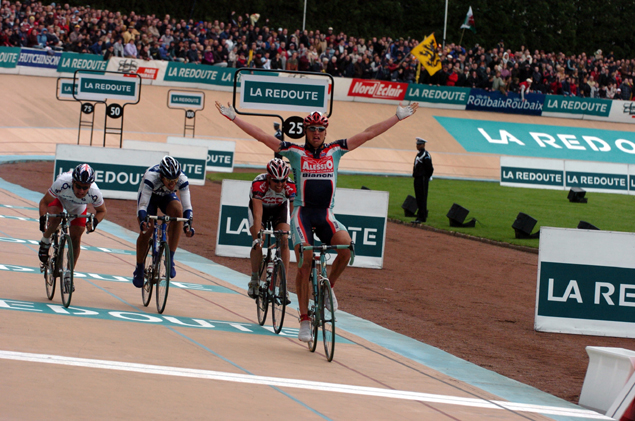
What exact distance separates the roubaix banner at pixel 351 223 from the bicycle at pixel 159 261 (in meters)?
5.19

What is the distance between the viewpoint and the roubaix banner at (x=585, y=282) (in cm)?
1051

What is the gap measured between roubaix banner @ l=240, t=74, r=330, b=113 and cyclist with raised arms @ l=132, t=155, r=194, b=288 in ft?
11.0

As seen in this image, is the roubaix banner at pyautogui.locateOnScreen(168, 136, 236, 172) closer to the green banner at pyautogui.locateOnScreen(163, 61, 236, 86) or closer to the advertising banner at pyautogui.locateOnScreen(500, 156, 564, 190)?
the green banner at pyautogui.locateOnScreen(163, 61, 236, 86)

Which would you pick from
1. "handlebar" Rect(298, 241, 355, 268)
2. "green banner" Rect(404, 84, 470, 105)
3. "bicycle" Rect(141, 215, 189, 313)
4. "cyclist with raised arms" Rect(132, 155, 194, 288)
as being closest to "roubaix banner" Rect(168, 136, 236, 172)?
"green banner" Rect(404, 84, 470, 105)

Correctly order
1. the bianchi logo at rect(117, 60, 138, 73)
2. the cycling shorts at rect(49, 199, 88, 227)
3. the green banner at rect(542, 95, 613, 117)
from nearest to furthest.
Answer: the cycling shorts at rect(49, 199, 88, 227)
the bianchi logo at rect(117, 60, 138, 73)
the green banner at rect(542, 95, 613, 117)

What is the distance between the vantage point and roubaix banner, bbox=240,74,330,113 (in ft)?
41.0

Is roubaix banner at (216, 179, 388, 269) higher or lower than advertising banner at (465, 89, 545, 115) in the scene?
lower

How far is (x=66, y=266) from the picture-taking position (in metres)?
8.80

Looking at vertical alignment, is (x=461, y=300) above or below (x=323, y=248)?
below

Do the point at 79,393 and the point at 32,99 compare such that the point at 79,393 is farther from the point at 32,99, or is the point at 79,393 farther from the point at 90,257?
the point at 32,99

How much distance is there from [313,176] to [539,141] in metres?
36.0

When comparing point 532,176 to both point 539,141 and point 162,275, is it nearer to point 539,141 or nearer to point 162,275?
point 539,141

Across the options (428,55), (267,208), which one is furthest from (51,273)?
(428,55)

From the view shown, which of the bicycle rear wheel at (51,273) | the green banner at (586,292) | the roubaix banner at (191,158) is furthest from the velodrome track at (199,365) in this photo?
the roubaix banner at (191,158)
